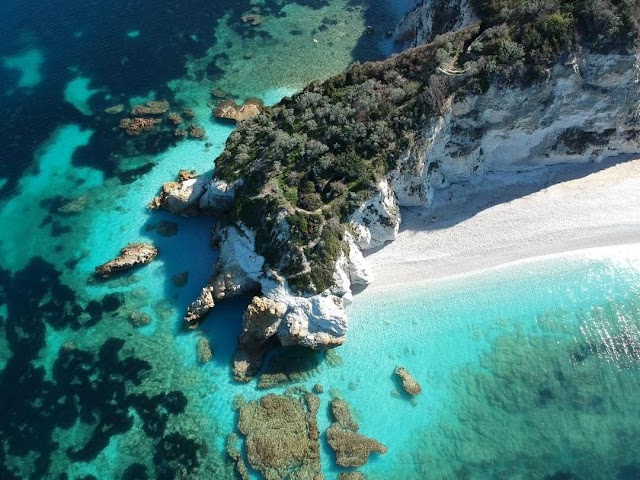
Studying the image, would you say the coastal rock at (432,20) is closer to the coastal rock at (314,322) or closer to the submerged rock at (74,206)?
the coastal rock at (314,322)

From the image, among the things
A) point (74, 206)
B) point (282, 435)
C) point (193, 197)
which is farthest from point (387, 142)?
point (74, 206)

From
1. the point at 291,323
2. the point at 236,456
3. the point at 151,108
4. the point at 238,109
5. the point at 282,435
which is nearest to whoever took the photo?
the point at 236,456

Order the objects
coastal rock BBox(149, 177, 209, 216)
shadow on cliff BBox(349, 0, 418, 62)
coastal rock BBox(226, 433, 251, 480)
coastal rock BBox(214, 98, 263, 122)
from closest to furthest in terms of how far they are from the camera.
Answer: coastal rock BBox(226, 433, 251, 480) → coastal rock BBox(149, 177, 209, 216) → coastal rock BBox(214, 98, 263, 122) → shadow on cliff BBox(349, 0, 418, 62)

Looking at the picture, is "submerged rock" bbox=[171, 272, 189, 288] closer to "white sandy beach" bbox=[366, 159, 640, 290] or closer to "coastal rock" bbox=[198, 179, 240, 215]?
"coastal rock" bbox=[198, 179, 240, 215]

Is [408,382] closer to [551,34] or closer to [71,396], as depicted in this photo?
[71,396]

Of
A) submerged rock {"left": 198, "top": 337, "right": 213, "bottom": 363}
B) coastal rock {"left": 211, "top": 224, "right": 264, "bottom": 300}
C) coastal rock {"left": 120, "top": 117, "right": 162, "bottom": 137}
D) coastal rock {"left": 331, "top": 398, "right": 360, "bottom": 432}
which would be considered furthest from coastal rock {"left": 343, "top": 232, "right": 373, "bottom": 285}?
coastal rock {"left": 120, "top": 117, "right": 162, "bottom": 137}

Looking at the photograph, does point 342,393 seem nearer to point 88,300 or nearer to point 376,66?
point 88,300
